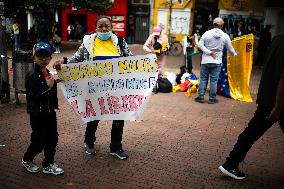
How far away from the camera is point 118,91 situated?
438 cm

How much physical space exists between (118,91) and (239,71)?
205 inches

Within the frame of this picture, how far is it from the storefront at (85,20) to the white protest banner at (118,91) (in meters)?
23.3

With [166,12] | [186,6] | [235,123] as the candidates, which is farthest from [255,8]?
[235,123]

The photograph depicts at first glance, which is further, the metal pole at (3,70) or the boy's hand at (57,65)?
the metal pole at (3,70)

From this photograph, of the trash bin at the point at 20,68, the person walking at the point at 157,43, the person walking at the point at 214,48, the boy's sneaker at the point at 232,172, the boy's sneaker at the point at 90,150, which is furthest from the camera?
the person walking at the point at 157,43

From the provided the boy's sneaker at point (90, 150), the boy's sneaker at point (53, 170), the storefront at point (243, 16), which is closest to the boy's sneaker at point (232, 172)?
the boy's sneaker at point (90, 150)

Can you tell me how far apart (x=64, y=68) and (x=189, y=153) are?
2228mm

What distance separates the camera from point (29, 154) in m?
3.97

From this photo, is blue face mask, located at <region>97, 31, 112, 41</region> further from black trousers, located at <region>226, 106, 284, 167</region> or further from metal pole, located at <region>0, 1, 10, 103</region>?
metal pole, located at <region>0, 1, 10, 103</region>

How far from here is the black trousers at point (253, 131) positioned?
379 centimetres

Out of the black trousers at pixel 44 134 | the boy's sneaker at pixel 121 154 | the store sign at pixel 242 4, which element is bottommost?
the boy's sneaker at pixel 121 154

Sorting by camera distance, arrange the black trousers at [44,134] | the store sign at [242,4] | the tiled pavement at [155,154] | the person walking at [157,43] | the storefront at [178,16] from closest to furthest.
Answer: the black trousers at [44,134]
the tiled pavement at [155,154]
the person walking at [157,43]
the store sign at [242,4]
the storefront at [178,16]

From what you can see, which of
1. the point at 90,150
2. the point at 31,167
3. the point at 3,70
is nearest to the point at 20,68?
the point at 3,70

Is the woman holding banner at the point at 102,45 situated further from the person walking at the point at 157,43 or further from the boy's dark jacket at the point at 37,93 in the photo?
the person walking at the point at 157,43
